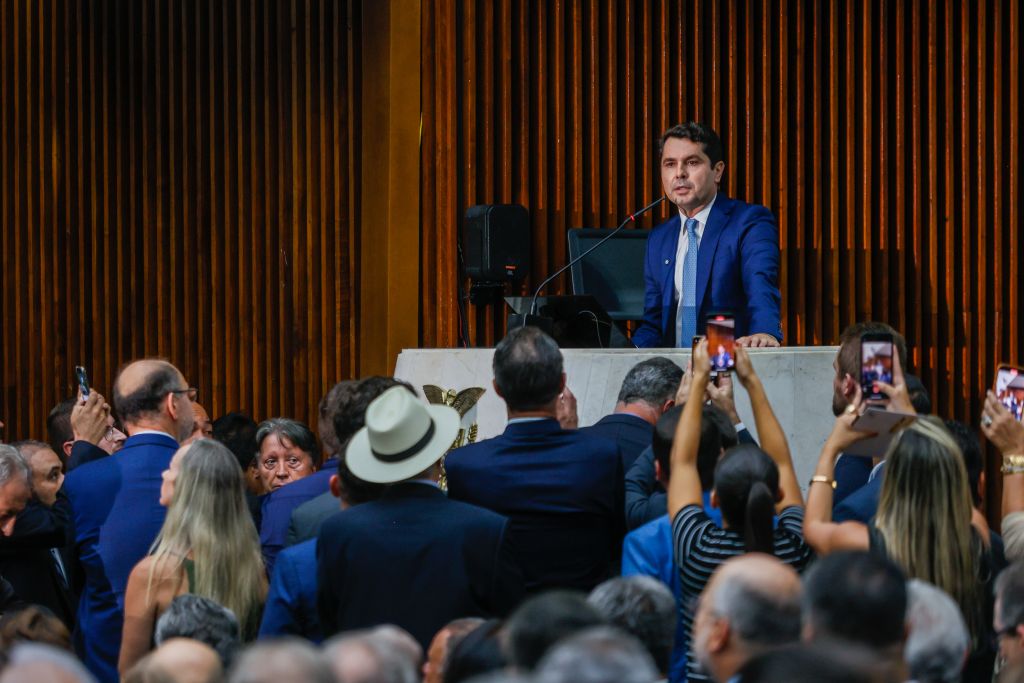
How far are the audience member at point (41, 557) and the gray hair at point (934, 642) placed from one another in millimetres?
2423

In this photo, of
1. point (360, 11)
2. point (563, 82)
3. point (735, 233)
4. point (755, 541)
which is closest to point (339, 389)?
point (755, 541)

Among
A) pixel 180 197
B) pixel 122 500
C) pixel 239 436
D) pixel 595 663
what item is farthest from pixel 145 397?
pixel 180 197

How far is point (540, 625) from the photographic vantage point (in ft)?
7.11

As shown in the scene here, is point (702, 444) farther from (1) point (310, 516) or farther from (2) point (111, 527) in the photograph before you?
(2) point (111, 527)

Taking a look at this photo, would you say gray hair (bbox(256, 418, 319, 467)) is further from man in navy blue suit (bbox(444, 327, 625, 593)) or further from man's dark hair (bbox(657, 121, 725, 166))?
man's dark hair (bbox(657, 121, 725, 166))

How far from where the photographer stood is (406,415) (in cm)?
319

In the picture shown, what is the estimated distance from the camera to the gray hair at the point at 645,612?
2.53 metres

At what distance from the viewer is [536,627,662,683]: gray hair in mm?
1788

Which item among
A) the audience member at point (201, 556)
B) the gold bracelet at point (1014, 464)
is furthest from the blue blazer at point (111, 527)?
the gold bracelet at point (1014, 464)

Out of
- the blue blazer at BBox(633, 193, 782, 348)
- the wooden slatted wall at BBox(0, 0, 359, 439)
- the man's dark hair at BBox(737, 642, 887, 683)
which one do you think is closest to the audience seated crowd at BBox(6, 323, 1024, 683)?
the man's dark hair at BBox(737, 642, 887, 683)

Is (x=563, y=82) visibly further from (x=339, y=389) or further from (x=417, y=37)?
(x=339, y=389)

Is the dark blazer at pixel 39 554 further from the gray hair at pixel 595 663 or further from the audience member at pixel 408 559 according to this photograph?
the gray hair at pixel 595 663

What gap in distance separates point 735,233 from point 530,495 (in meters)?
2.05

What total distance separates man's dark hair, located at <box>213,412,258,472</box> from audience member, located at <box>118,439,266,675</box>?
1.74m
